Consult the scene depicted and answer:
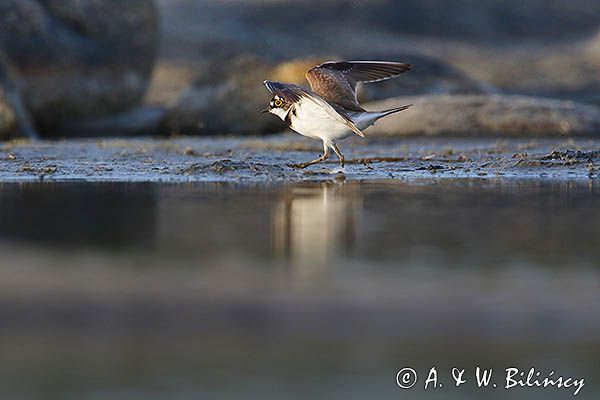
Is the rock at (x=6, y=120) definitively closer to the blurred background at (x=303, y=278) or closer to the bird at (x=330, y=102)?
the blurred background at (x=303, y=278)

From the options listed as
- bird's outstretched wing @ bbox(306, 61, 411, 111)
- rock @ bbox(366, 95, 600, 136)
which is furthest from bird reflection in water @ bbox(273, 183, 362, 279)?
rock @ bbox(366, 95, 600, 136)

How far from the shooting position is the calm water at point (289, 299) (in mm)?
3533

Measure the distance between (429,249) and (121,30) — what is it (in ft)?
39.7

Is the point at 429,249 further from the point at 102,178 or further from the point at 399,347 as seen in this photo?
the point at 102,178

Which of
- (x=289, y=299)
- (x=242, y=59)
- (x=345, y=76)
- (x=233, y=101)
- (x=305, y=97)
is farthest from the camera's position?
(x=242, y=59)

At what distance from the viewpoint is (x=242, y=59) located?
53.3ft

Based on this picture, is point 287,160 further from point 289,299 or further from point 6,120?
point 289,299

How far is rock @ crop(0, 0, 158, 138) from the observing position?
632 inches

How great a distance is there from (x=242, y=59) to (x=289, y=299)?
12.1 m

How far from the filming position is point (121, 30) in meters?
17.0

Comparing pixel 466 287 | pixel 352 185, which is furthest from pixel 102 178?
pixel 466 287

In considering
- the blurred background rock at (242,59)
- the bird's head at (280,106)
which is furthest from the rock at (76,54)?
the bird's head at (280,106)

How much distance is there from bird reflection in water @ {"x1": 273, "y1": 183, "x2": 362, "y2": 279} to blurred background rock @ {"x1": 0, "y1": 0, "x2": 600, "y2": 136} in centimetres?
554

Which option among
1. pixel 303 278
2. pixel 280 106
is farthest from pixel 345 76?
pixel 303 278
